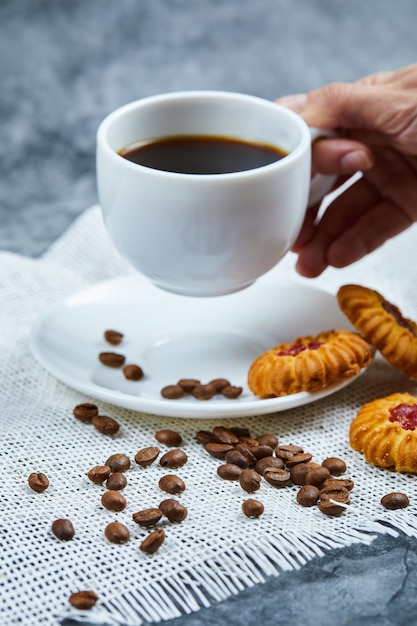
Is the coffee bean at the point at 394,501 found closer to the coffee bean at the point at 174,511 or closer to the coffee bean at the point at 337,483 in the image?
the coffee bean at the point at 337,483

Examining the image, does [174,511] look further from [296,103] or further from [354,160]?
[296,103]

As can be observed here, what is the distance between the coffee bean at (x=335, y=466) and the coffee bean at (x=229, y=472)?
137 mm

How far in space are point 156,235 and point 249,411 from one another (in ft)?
1.05

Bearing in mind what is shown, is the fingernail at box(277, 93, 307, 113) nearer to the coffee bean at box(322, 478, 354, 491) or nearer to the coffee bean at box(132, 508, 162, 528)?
the coffee bean at box(322, 478, 354, 491)

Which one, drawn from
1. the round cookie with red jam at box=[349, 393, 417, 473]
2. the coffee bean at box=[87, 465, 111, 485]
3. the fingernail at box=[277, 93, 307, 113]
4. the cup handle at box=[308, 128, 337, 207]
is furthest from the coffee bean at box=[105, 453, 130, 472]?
the fingernail at box=[277, 93, 307, 113]

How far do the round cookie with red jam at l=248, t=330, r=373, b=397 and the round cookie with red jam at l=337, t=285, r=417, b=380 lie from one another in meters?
0.03

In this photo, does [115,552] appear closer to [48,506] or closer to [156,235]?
[48,506]

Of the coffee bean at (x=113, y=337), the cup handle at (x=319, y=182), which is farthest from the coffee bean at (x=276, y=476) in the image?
the cup handle at (x=319, y=182)

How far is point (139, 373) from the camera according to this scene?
1.83 m

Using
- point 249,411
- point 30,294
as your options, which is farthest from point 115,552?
point 30,294

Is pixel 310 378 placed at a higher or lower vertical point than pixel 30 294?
higher

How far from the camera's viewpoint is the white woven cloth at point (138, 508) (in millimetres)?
1403

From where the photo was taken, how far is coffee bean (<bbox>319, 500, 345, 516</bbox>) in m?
1.54

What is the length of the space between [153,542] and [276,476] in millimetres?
246
